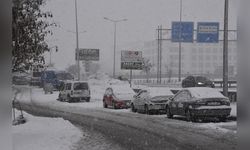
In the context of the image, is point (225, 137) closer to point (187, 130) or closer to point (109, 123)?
point (187, 130)

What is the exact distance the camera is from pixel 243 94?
5797 mm

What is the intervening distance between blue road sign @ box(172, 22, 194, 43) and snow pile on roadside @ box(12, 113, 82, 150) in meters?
25.9

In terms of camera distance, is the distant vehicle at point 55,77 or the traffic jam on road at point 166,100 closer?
the traffic jam on road at point 166,100

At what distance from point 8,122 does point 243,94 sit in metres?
3.02

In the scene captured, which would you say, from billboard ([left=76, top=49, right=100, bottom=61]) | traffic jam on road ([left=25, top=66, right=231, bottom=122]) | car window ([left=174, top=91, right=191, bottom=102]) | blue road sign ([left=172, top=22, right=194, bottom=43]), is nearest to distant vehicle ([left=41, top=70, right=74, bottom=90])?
billboard ([left=76, top=49, right=100, bottom=61])

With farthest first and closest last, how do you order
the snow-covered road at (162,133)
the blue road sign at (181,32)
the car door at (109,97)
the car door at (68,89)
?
the blue road sign at (181,32)
the car door at (68,89)
the car door at (109,97)
the snow-covered road at (162,133)

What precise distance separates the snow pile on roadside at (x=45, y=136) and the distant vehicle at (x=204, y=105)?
5179 millimetres

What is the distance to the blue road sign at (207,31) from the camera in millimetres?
39650

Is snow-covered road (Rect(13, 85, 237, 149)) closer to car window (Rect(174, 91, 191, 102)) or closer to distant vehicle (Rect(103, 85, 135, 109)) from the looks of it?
car window (Rect(174, 91, 191, 102))

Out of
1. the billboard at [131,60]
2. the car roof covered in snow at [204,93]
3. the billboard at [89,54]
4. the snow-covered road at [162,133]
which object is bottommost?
the snow-covered road at [162,133]

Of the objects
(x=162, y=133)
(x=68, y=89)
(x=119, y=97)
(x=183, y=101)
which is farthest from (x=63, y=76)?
(x=162, y=133)

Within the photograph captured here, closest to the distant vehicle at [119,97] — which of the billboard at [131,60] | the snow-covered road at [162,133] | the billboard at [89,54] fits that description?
the snow-covered road at [162,133]

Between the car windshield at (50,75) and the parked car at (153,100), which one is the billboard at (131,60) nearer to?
the car windshield at (50,75)

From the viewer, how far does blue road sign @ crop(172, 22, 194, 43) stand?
140ft
